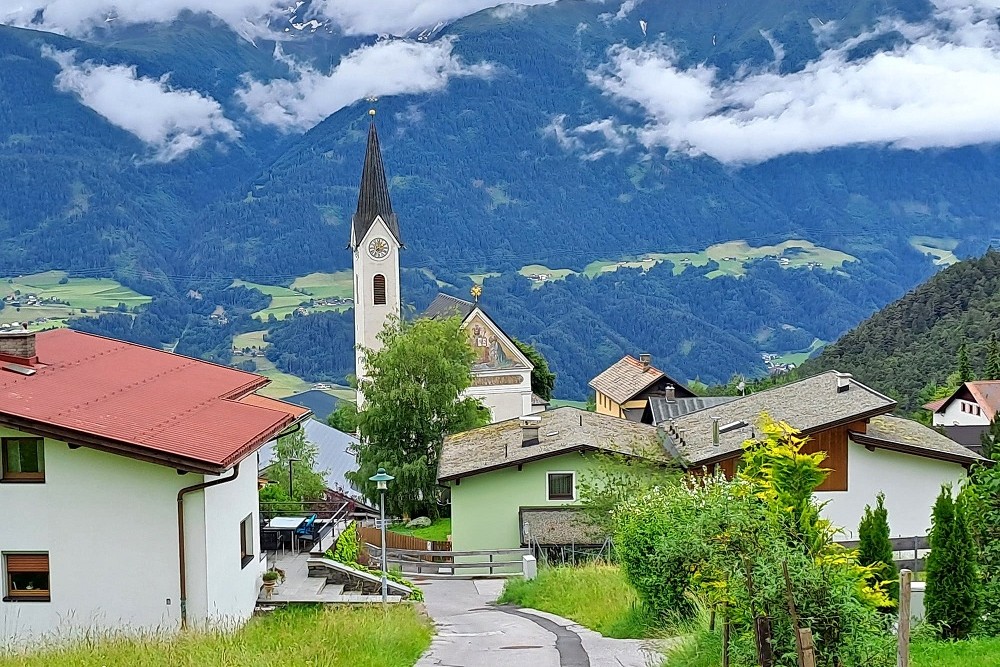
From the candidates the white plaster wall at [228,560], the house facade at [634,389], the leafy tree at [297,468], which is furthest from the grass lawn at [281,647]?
the house facade at [634,389]

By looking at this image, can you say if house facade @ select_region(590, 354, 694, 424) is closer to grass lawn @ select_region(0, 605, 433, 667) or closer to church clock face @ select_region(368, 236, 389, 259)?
church clock face @ select_region(368, 236, 389, 259)

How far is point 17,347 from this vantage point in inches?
703

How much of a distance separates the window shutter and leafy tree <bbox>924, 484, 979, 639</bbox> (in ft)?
37.2

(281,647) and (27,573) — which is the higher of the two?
(27,573)

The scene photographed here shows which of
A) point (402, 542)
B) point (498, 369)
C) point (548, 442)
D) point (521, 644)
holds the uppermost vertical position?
point (498, 369)

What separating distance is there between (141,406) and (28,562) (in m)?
2.59

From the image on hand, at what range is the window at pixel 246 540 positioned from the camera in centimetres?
1798

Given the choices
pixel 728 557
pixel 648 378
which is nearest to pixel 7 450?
pixel 728 557

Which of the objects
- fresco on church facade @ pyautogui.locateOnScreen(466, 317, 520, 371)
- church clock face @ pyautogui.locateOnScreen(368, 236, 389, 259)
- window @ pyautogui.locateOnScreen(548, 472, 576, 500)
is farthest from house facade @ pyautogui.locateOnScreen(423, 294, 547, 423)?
window @ pyautogui.locateOnScreen(548, 472, 576, 500)

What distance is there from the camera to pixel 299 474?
152ft

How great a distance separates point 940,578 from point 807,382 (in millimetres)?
20595

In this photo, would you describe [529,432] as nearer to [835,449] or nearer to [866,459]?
[835,449]

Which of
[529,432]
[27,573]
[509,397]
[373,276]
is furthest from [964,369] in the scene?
[27,573]

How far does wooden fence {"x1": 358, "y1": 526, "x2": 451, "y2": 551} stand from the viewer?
3706cm
